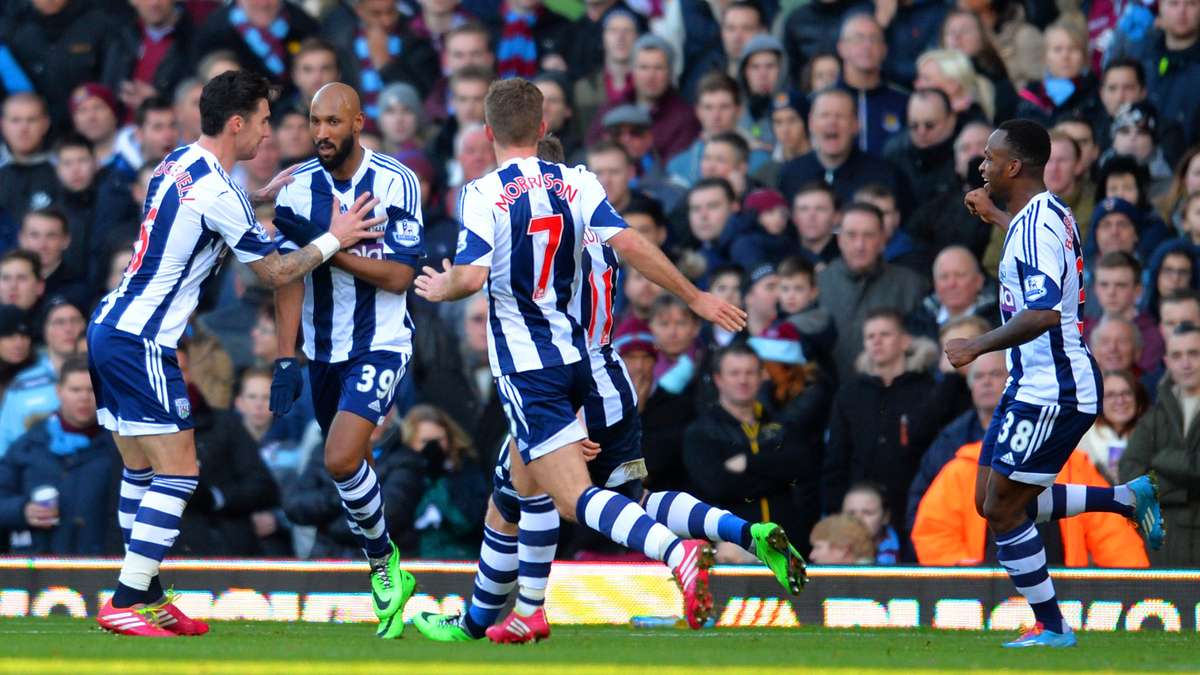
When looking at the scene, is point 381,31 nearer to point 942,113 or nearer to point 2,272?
point 2,272

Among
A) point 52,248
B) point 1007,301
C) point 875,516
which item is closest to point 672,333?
point 875,516

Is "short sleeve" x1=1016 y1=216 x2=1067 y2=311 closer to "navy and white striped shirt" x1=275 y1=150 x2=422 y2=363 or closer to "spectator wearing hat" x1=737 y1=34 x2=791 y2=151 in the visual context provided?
"navy and white striped shirt" x1=275 y1=150 x2=422 y2=363

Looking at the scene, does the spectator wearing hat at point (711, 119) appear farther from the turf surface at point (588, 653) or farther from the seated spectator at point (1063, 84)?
the turf surface at point (588, 653)

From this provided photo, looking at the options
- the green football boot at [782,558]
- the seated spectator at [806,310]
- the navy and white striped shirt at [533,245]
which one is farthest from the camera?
the seated spectator at [806,310]

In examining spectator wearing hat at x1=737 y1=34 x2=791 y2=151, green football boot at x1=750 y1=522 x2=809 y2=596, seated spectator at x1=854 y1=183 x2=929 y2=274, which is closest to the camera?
green football boot at x1=750 y1=522 x2=809 y2=596

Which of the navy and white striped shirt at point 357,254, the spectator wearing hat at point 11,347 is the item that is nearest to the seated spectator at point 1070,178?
the navy and white striped shirt at point 357,254

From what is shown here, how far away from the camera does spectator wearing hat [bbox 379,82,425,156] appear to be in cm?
1611

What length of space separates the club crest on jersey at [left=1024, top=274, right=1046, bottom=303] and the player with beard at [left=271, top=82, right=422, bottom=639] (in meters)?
3.09

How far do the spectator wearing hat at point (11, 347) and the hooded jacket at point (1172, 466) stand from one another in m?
7.90

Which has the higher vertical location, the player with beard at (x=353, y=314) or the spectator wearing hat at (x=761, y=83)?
the spectator wearing hat at (x=761, y=83)

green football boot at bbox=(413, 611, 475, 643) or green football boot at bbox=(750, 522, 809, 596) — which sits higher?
green football boot at bbox=(750, 522, 809, 596)

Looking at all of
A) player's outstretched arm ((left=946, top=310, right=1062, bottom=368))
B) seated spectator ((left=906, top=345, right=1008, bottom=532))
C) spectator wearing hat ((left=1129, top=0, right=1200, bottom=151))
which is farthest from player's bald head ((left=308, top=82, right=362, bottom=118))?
spectator wearing hat ((left=1129, top=0, right=1200, bottom=151))

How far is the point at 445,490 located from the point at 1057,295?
5.00m

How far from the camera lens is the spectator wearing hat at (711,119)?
15.4 m
